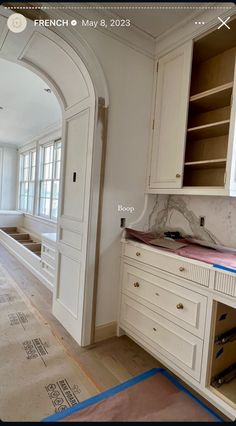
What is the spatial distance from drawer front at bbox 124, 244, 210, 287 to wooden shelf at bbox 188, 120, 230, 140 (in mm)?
1041

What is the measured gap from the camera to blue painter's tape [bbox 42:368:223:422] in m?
1.40

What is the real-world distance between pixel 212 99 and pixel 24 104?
121 inches

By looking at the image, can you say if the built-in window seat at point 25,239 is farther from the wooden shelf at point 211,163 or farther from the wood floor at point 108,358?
the wooden shelf at point 211,163

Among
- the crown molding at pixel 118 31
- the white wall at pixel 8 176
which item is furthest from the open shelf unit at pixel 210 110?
the white wall at pixel 8 176

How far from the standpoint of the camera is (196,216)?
2.22 m

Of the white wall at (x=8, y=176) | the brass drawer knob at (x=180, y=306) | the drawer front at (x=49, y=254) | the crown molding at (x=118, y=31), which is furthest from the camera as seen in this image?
the white wall at (x=8, y=176)

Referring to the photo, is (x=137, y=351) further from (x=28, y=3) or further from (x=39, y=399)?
(x=28, y=3)

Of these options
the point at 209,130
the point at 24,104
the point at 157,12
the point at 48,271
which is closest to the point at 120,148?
the point at 209,130

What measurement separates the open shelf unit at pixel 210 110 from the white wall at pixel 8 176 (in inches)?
240

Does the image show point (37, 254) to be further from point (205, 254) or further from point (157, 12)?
point (157, 12)

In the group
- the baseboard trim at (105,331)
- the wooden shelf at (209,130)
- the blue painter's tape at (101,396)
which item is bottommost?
the blue painter's tape at (101,396)

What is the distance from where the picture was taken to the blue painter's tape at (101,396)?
4.54 ft

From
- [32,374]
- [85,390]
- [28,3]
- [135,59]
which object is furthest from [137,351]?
[28,3]

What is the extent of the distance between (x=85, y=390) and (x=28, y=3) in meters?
2.59
